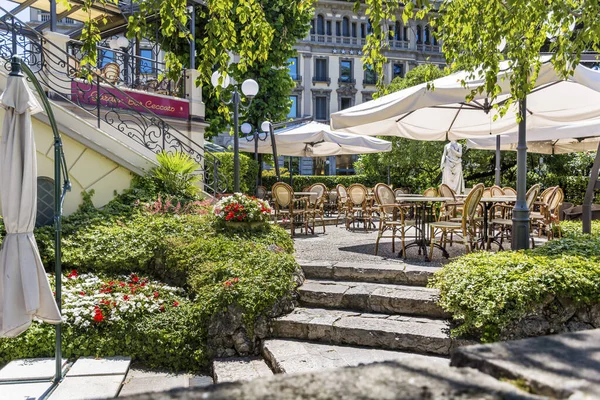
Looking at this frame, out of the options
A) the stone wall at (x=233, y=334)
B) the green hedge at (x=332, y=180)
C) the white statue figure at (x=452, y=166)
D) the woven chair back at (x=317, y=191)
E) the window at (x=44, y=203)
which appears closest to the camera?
the stone wall at (x=233, y=334)

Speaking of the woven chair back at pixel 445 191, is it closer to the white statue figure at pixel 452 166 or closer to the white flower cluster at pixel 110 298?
the white statue figure at pixel 452 166

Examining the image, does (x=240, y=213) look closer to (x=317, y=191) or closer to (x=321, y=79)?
(x=317, y=191)

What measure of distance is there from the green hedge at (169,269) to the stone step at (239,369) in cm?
32

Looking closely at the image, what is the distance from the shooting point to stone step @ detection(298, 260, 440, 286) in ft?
20.0

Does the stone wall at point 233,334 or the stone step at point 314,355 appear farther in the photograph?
the stone wall at point 233,334

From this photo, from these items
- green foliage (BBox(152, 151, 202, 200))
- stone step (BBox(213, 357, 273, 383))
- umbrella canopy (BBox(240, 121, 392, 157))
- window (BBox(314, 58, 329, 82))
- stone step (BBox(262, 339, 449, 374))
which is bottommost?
stone step (BBox(213, 357, 273, 383))

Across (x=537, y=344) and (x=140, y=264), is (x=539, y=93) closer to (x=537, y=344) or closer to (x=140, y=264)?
(x=140, y=264)

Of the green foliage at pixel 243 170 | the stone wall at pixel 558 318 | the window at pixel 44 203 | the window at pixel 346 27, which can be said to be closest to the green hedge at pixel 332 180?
the green foliage at pixel 243 170

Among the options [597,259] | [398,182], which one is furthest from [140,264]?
[398,182]

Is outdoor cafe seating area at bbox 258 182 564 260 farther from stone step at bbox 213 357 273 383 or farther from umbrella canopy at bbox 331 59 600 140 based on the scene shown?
stone step at bbox 213 357 273 383

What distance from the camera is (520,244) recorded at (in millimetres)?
6359

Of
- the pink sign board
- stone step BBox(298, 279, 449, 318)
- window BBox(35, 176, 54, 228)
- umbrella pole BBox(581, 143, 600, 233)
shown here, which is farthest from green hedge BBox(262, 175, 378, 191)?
stone step BBox(298, 279, 449, 318)

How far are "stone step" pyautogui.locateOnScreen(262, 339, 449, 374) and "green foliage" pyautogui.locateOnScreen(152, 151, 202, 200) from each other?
16.6 ft

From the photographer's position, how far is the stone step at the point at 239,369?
15.0ft
